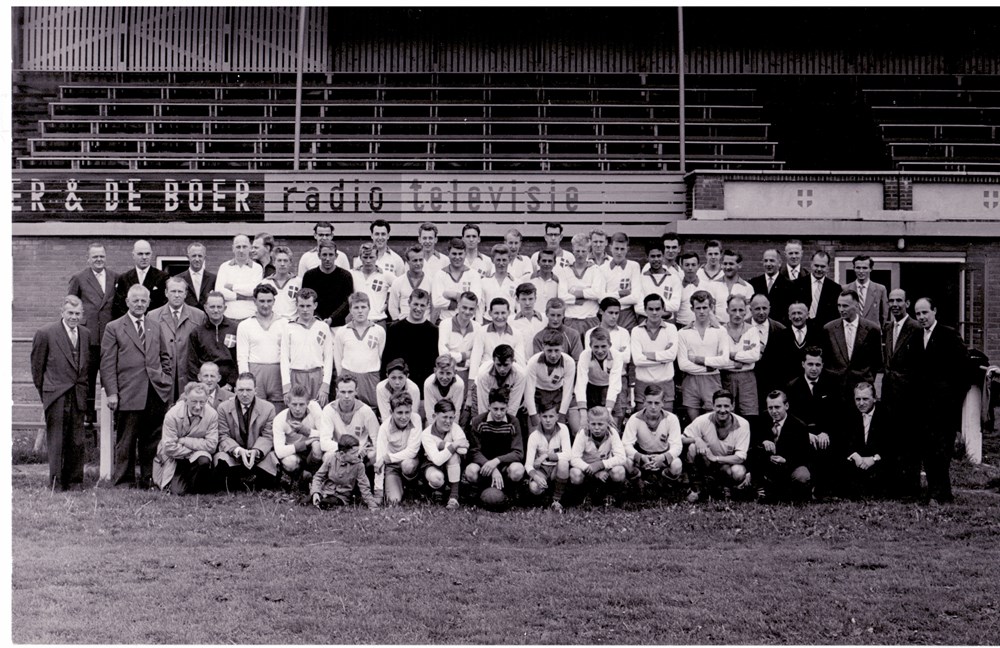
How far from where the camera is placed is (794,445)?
29.5 feet

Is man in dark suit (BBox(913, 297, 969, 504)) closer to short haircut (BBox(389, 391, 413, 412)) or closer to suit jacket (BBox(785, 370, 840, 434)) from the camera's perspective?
suit jacket (BBox(785, 370, 840, 434))

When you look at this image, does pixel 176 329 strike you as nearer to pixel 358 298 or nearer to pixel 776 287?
pixel 358 298

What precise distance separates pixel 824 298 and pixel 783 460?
2157 millimetres

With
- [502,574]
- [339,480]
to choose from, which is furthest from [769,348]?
[339,480]

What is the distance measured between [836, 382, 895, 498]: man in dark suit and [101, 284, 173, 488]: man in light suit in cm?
642

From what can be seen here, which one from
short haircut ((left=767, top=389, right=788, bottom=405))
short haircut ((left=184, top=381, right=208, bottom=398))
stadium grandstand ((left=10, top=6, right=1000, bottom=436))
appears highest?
stadium grandstand ((left=10, top=6, right=1000, bottom=436))

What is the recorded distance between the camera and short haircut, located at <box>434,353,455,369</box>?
29.2 ft

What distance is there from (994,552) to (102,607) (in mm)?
6588

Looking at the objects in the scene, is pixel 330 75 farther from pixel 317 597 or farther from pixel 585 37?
pixel 317 597

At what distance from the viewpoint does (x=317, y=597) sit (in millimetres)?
6777

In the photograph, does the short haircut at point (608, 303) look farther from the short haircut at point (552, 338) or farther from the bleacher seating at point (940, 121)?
the bleacher seating at point (940, 121)

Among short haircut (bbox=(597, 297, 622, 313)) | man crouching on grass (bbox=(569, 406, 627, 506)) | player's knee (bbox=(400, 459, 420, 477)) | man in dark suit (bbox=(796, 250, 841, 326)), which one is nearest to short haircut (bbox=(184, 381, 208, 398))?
player's knee (bbox=(400, 459, 420, 477))

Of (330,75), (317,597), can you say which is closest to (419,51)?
(330,75)

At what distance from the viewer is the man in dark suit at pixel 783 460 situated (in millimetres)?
8914
